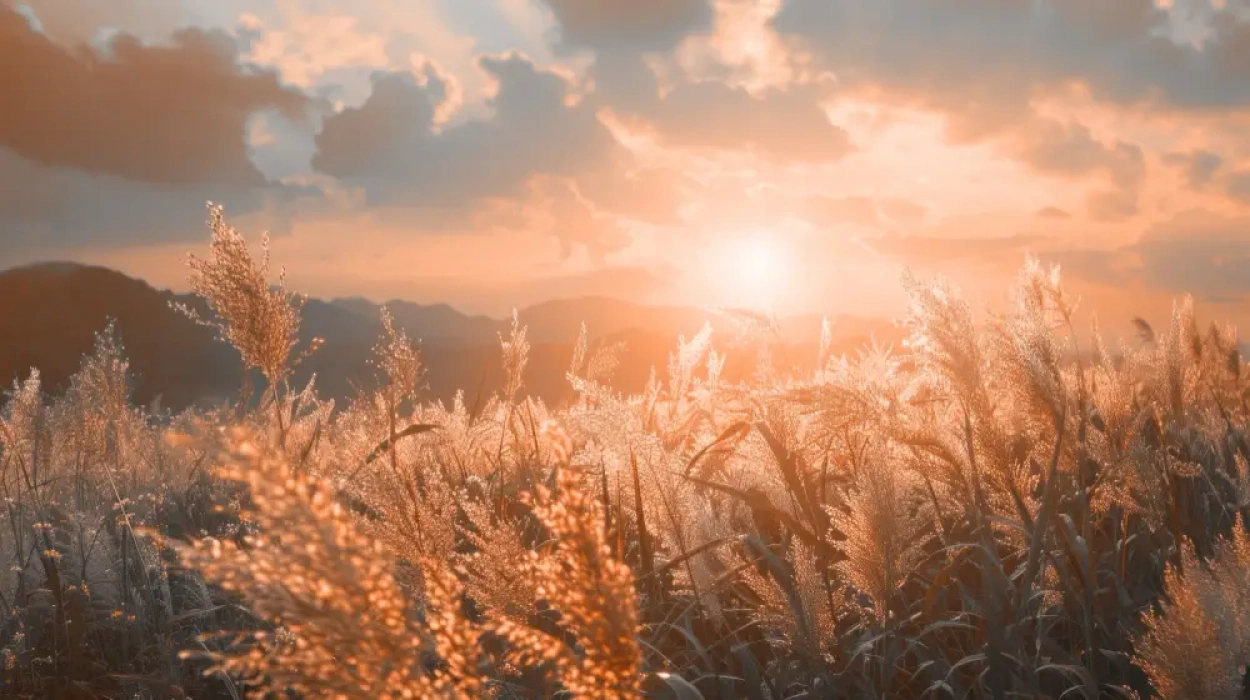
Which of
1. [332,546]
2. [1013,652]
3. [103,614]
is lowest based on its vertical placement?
[103,614]

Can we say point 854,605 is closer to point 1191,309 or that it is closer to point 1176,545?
point 1176,545

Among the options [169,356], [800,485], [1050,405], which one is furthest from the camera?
[169,356]

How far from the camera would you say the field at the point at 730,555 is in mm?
1010

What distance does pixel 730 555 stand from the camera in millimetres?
2729

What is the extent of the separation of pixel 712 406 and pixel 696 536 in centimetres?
171

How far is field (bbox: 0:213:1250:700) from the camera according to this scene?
1.01 meters

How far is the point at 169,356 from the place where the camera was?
120312 mm

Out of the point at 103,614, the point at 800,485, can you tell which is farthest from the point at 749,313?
the point at 103,614

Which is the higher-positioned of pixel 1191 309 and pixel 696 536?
pixel 1191 309

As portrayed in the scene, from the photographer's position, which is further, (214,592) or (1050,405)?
(214,592)

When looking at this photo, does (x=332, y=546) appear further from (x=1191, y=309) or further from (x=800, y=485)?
(x=1191, y=309)

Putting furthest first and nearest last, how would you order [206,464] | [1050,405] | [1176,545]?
[206,464] → [1176,545] → [1050,405]

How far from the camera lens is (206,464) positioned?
728 centimetres

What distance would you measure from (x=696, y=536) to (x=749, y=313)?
936 mm
